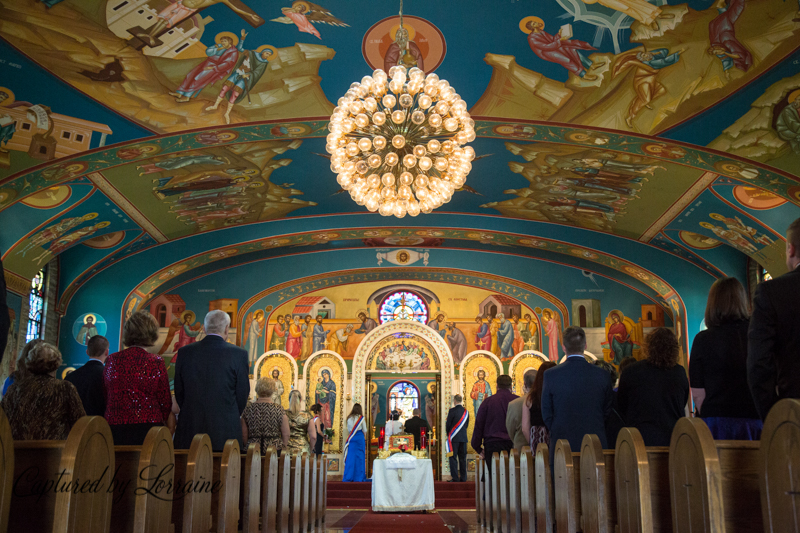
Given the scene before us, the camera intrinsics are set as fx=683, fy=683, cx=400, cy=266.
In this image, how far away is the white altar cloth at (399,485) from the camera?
10172 millimetres

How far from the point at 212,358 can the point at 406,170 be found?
171 inches

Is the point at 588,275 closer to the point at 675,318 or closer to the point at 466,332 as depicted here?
the point at 675,318

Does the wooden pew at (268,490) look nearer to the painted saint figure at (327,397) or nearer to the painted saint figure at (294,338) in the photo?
the painted saint figure at (327,397)

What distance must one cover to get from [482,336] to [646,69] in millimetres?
10441

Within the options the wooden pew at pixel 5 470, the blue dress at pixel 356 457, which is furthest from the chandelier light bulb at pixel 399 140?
the blue dress at pixel 356 457

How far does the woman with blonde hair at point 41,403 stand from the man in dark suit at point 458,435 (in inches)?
369

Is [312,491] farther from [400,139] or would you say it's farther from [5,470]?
[5,470]

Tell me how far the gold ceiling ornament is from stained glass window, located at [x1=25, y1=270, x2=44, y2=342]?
9994mm

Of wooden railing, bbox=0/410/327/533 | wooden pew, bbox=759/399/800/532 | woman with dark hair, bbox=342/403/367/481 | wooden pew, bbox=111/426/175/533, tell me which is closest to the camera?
wooden pew, bbox=759/399/800/532

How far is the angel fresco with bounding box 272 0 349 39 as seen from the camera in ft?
27.4

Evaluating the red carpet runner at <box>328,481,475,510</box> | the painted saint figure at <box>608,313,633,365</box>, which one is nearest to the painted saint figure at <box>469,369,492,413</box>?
the painted saint figure at <box>608,313,633,365</box>

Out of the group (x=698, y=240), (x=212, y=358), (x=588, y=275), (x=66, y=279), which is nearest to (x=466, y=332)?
(x=588, y=275)

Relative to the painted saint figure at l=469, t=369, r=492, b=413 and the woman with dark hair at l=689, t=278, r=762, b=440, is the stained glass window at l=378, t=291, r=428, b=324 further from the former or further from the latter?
the woman with dark hair at l=689, t=278, r=762, b=440

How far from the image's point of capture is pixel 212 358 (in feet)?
15.2
